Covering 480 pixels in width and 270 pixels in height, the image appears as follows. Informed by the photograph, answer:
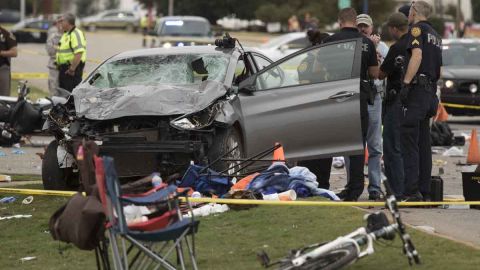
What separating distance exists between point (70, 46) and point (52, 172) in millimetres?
7119

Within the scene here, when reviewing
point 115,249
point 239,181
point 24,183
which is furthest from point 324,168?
point 115,249

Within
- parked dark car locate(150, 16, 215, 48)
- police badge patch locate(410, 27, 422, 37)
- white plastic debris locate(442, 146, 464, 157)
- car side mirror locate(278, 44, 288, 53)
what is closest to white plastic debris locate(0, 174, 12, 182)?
police badge patch locate(410, 27, 422, 37)

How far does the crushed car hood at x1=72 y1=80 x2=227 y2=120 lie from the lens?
11047 millimetres

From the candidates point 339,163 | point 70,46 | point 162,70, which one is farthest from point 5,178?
point 70,46

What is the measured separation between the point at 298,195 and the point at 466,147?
804 cm

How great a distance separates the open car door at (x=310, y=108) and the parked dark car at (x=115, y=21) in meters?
63.0

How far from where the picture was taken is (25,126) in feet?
52.3

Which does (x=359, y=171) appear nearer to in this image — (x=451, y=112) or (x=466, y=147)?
(x=466, y=147)

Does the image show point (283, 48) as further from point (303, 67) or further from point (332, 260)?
point (332, 260)

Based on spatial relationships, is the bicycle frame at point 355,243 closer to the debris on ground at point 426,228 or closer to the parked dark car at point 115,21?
the debris on ground at point 426,228

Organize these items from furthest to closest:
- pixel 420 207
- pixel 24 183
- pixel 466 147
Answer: pixel 466 147
pixel 24 183
pixel 420 207

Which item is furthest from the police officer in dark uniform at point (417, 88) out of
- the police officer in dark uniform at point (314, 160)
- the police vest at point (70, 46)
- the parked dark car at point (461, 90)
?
the parked dark car at point (461, 90)

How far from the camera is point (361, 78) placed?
11227mm

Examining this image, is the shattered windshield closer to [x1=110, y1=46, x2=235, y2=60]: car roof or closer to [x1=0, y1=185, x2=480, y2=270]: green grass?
[x1=110, y1=46, x2=235, y2=60]: car roof
